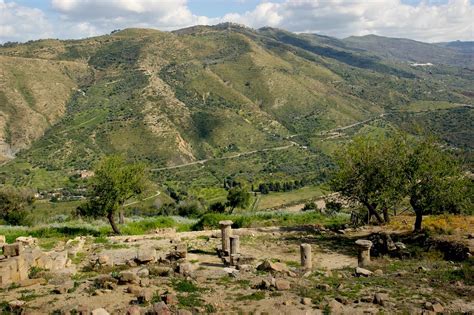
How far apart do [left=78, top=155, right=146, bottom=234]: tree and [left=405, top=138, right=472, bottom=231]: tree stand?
20914 mm

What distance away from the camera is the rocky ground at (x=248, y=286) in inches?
622

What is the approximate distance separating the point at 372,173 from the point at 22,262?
78.0ft

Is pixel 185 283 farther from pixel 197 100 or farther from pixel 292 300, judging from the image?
pixel 197 100

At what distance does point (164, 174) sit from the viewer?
133 metres

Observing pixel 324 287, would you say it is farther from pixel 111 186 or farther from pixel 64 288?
pixel 111 186

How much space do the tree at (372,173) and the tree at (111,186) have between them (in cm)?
1598

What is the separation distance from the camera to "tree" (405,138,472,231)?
1168 inches

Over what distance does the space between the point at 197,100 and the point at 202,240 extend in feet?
482

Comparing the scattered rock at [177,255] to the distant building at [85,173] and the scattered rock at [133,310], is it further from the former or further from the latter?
the distant building at [85,173]

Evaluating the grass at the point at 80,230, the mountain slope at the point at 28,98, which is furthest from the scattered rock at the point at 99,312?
the mountain slope at the point at 28,98

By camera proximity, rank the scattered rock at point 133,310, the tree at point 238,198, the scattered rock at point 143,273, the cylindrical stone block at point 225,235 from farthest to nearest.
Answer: the tree at point 238,198 → the cylindrical stone block at point 225,235 → the scattered rock at point 143,273 → the scattered rock at point 133,310

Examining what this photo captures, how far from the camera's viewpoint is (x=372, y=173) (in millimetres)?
33344

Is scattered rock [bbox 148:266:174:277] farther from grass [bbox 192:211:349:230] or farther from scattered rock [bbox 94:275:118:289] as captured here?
grass [bbox 192:211:349:230]

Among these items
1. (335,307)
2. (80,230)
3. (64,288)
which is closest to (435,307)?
(335,307)
